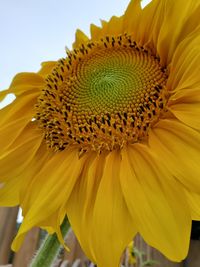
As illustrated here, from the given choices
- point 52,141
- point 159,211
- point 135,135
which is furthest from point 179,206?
point 52,141

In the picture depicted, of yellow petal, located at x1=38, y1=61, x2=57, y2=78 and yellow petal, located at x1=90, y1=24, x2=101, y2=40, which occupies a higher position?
yellow petal, located at x1=90, y1=24, x2=101, y2=40

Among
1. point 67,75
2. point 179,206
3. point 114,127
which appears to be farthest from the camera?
point 67,75

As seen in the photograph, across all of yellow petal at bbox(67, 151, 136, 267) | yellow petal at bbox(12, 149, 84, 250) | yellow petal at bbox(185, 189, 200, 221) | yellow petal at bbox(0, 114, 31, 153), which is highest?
yellow petal at bbox(0, 114, 31, 153)

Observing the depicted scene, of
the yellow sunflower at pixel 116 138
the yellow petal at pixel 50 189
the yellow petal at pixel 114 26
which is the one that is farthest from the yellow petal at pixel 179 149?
the yellow petal at pixel 114 26

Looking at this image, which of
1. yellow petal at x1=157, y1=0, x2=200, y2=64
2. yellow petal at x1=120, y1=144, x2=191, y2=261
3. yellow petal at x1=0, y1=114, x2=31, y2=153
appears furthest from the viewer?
yellow petal at x1=0, y1=114, x2=31, y2=153

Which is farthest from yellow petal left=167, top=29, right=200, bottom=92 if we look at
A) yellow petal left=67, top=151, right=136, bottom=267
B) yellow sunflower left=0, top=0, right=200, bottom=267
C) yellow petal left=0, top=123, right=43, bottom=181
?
yellow petal left=0, top=123, right=43, bottom=181

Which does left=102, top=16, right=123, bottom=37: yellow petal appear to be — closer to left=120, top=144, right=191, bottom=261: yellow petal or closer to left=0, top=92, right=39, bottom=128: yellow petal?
left=0, top=92, right=39, bottom=128: yellow petal

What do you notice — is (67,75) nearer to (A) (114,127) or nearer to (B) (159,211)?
(A) (114,127)

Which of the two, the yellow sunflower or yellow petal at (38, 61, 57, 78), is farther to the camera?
yellow petal at (38, 61, 57, 78)
